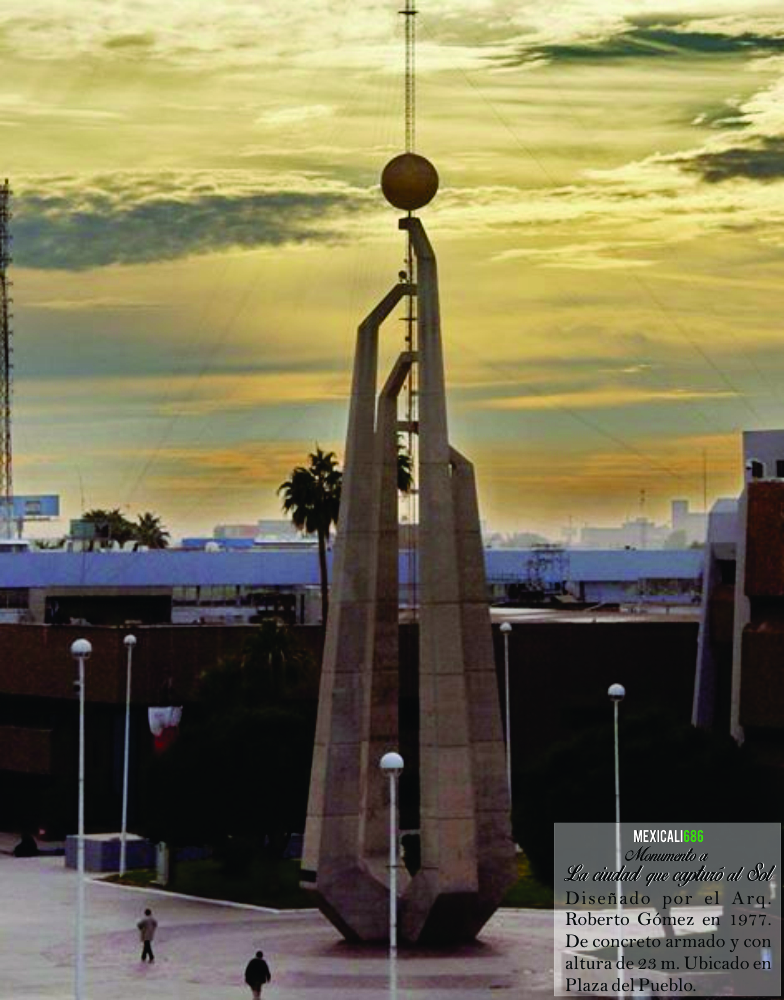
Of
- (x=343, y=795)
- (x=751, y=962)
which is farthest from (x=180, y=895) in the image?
(x=751, y=962)

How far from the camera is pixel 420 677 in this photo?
69875mm

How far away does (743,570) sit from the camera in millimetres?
97062

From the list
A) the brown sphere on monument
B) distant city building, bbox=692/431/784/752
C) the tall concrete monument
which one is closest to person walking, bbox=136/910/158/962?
the tall concrete monument

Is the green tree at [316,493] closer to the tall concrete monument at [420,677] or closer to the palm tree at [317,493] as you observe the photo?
the palm tree at [317,493]

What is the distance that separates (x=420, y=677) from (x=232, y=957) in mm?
10349

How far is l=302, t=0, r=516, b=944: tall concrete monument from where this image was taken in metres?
69.8

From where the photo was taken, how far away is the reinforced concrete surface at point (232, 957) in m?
65.7

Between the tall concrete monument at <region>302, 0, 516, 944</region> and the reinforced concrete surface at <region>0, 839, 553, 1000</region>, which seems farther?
the tall concrete monument at <region>302, 0, 516, 944</region>

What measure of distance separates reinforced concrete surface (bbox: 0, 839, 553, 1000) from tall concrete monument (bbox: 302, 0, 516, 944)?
181cm

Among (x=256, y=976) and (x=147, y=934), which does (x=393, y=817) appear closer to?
(x=256, y=976)

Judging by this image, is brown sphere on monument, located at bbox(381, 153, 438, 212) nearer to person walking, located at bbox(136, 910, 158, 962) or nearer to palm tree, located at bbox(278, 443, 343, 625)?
person walking, located at bbox(136, 910, 158, 962)

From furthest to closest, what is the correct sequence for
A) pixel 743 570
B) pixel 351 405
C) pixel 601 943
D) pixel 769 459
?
pixel 769 459, pixel 743 570, pixel 351 405, pixel 601 943

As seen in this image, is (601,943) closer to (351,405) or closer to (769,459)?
(351,405)

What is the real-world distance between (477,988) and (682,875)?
24.6 feet
